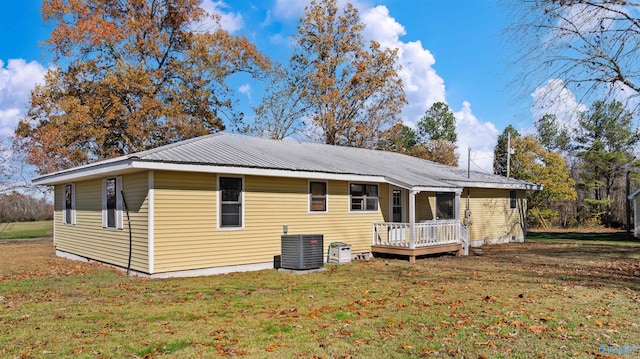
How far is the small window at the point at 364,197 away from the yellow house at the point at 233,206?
1.3 inches

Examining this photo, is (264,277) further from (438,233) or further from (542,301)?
(438,233)

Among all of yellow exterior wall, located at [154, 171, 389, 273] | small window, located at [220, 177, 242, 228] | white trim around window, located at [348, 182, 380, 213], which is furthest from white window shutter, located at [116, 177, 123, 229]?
white trim around window, located at [348, 182, 380, 213]

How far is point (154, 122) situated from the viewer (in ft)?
76.2

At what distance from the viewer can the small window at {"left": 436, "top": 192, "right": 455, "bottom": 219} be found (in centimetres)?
1778

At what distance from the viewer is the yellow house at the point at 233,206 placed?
1049 cm

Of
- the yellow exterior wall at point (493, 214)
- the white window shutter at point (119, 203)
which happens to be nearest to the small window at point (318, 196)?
the white window shutter at point (119, 203)

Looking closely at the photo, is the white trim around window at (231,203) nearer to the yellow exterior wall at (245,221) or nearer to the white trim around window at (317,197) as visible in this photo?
the yellow exterior wall at (245,221)

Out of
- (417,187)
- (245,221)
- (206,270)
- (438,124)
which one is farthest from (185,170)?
(438,124)

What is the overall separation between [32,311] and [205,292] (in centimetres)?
279

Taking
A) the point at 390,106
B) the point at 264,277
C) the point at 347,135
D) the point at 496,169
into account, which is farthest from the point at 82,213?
the point at 496,169

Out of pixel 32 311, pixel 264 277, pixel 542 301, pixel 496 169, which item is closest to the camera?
pixel 32 311

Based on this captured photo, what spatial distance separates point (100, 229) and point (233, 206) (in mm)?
4403

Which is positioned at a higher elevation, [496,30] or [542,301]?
[496,30]

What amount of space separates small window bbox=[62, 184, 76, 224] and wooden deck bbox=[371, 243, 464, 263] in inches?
397
